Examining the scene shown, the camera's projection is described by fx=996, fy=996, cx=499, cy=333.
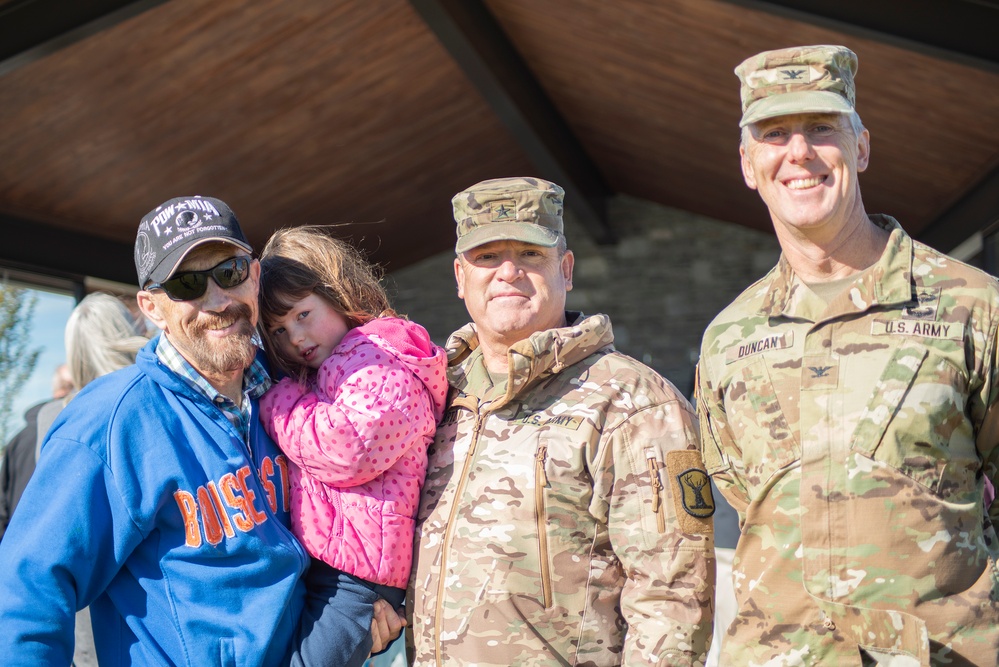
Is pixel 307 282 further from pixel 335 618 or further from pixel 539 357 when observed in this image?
pixel 335 618

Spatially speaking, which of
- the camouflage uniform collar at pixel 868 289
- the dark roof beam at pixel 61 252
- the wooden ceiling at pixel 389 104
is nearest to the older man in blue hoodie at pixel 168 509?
the camouflage uniform collar at pixel 868 289

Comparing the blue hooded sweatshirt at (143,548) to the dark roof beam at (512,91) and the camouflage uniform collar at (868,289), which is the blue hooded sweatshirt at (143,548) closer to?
the camouflage uniform collar at (868,289)

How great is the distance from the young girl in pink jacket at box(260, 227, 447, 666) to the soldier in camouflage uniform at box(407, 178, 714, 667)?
0.32 ft

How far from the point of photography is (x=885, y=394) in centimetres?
187

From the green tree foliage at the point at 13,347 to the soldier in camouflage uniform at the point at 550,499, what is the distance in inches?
227

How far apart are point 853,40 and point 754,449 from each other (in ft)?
12.7

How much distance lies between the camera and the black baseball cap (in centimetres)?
212

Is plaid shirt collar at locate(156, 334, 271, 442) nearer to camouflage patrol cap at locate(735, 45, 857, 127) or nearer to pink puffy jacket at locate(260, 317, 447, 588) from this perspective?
pink puffy jacket at locate(260, 317, 447, 588)

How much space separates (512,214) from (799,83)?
70 centimetres

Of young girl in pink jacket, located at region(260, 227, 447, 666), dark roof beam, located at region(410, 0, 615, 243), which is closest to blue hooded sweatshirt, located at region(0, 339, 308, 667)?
young girl in pink jacket, located at region(260, 227, 447, 666)

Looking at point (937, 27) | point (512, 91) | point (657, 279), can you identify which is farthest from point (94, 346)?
point (657, 279)

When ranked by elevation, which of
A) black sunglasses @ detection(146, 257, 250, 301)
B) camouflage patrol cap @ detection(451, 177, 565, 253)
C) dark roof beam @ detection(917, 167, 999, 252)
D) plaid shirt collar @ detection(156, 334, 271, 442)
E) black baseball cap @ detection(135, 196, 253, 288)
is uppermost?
black baseball cap @ detection(135, 196, 253, 288)

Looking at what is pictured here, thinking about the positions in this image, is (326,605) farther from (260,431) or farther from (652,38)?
(652,38)

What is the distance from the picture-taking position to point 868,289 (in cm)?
195
